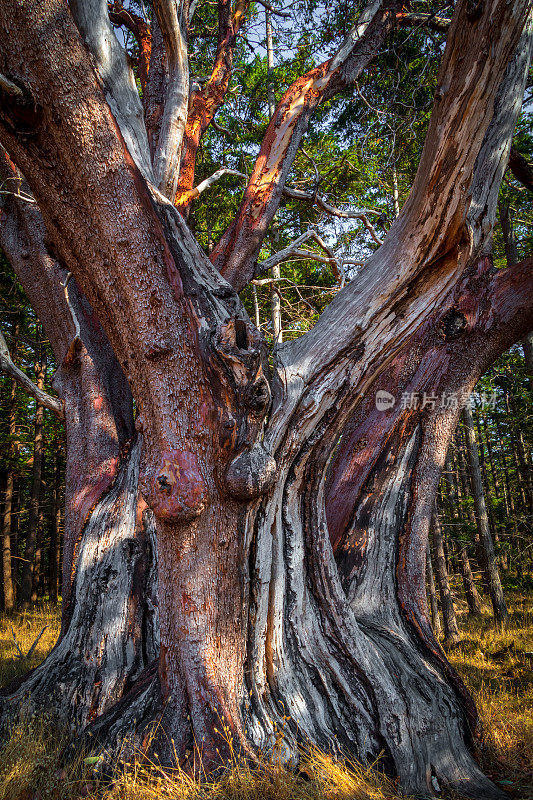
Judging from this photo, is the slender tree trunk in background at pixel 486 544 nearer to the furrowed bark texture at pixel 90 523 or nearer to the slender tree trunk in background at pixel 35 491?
the furrowed bark texture at pixel 90 523

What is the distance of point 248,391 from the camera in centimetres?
246

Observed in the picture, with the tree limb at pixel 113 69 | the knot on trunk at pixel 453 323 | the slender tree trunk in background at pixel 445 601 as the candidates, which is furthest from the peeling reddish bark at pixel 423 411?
the slender tree trunk in background at pixel 445 601

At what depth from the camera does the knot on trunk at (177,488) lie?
233 cm

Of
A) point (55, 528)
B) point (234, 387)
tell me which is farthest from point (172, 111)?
point (55, 528)

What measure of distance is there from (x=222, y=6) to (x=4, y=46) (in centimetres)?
437

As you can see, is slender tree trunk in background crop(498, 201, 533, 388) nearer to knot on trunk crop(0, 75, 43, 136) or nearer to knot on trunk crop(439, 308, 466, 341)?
knot on trunk crop(439, 308, 466, 341)

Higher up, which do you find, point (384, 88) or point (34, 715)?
point (384, 88)

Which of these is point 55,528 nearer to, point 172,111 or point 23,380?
point 23,380

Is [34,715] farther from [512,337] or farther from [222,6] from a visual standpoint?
[222,6]

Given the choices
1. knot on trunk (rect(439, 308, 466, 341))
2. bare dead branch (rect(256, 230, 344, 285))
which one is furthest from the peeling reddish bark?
bare dead branch (rect(256, 230, 344, 285))

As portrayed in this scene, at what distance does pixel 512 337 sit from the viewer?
A: 11.6 ft

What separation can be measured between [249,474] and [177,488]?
37 centimetres

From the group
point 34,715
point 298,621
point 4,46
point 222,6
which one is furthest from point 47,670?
point 222,6

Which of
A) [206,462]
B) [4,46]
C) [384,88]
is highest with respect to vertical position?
[384,88]
